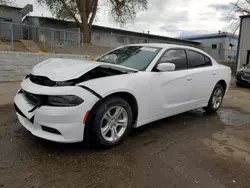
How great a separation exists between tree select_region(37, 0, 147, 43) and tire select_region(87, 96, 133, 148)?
17.7 meters

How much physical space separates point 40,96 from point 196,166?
2136 millimetres

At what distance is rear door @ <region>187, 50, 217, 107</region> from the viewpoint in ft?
13.3

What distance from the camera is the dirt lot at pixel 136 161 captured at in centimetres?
223

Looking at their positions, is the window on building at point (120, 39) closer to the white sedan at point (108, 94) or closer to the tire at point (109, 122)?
the white sedan at point (108, 94)

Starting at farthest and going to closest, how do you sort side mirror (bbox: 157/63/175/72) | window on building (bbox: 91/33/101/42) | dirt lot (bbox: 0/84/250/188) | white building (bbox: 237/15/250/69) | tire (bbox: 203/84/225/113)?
1. window on building (bbox: 91/33/101/42)
2. white building (bbox: 237/15/250/69)
3. tire (bbox: 203/84/225/113)
4. side mirror (bbox: 157/63/175/72)
5. dirt lot (bbox: 0/84/250/188)

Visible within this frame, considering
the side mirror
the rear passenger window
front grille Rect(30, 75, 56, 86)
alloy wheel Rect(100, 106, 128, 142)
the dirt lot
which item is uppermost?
the rear passenger window

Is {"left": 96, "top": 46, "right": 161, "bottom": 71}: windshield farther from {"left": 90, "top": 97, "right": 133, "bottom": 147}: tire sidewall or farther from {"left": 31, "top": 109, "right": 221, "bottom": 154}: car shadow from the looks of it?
{"left": 31, "top": 109, "right": 221, "bottom": 154}: car shadow

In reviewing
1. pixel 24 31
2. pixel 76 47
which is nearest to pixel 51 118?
pixel 76 47

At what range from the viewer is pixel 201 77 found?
4180 millimetres

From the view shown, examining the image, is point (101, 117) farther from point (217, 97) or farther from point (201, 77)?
point (217, 97)

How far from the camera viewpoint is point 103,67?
2.99 meters

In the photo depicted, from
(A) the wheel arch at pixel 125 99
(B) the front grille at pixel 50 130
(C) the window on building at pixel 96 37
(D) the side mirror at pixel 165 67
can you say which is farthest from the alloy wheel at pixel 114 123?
(C) the window on building at pixel 96 37

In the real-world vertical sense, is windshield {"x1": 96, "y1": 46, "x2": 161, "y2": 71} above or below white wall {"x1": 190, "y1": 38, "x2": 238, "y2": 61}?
below

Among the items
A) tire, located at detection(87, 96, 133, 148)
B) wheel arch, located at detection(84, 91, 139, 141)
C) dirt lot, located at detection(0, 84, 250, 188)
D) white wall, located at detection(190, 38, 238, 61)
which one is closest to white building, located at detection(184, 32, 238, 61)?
white wall, located at detection(190, 38, 238, 61)
